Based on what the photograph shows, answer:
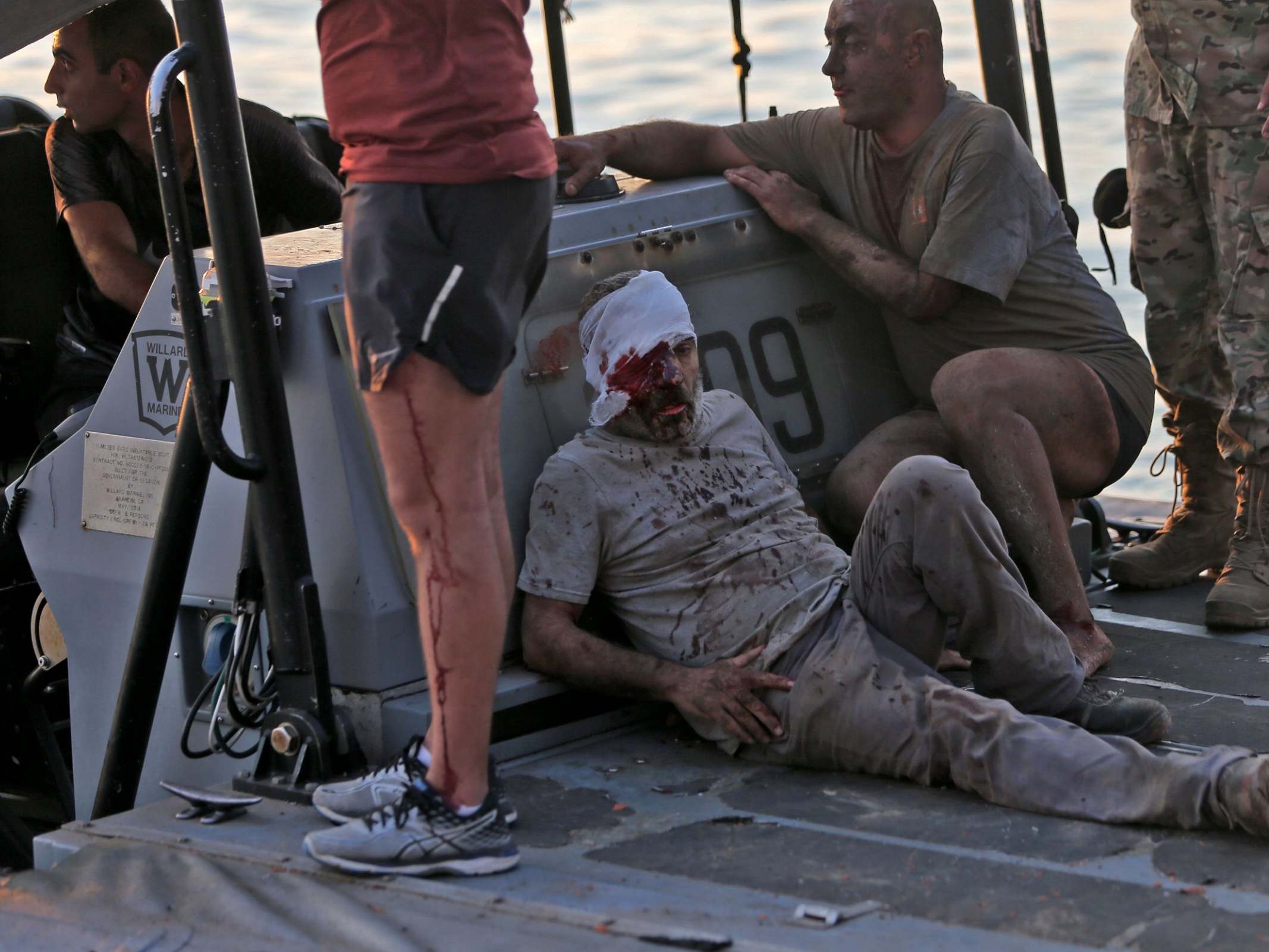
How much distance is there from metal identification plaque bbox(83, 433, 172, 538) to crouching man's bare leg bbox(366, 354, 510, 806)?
1060 mm

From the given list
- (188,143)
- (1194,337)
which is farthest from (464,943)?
(1194,337)

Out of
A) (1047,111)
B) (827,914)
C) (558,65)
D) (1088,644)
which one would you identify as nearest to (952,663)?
(1088,644)

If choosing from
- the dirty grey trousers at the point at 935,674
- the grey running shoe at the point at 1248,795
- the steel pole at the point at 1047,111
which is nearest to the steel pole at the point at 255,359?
the dirty grey trousers at the point at 935,674

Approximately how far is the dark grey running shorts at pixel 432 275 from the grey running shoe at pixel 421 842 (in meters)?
0.59

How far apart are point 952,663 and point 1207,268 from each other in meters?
1.54

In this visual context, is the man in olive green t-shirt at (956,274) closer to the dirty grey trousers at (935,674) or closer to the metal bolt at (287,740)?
the dirty grey trousers at (935,674)

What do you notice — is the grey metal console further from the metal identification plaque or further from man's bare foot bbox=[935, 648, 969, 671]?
man's bare foot bbox=[935, 648, 969, 671]

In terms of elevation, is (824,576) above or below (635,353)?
below

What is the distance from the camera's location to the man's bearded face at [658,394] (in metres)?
3.19

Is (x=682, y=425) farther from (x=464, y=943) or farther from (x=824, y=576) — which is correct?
(x=464, y=943)

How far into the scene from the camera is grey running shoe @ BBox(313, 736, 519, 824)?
250 centimetres

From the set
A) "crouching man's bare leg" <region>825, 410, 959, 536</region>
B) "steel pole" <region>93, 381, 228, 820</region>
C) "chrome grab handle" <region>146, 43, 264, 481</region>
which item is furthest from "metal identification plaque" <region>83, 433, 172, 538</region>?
"crouching man's bare leg" <region>825, 410, 959, 536</region>

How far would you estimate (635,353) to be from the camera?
3.20 metres

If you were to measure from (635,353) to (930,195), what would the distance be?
2.99ft
